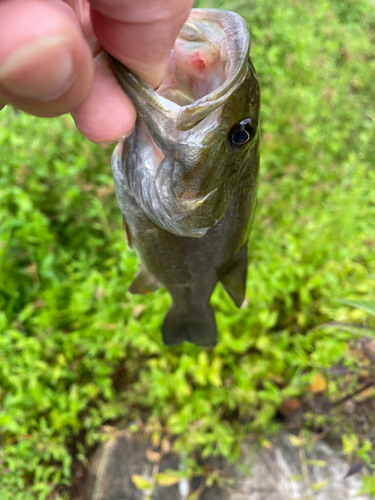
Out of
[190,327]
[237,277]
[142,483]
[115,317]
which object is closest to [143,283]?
[190,327]

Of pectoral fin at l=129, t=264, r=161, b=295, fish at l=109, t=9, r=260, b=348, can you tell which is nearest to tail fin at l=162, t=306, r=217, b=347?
pectoral fin at l=129, t=264, r=161, b=295

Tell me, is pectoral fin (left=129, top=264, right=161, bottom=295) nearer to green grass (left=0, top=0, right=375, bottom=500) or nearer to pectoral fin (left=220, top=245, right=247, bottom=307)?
pectoral fin (left=220, top=245, right=247, bottom=307)

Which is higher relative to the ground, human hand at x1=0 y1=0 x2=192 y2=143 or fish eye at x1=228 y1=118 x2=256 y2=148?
human hand at x1=0 y1=0 x2=192 y2=143

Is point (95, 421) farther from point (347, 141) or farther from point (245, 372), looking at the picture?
point (347, 141)

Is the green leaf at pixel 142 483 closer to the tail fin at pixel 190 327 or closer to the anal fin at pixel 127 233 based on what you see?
the tail fin at pixel 190 327

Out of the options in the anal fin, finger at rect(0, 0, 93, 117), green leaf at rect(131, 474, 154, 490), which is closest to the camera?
finger at rect(0, 0, 93, 117)

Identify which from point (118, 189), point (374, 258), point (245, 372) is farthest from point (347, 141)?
point (118, 189)
